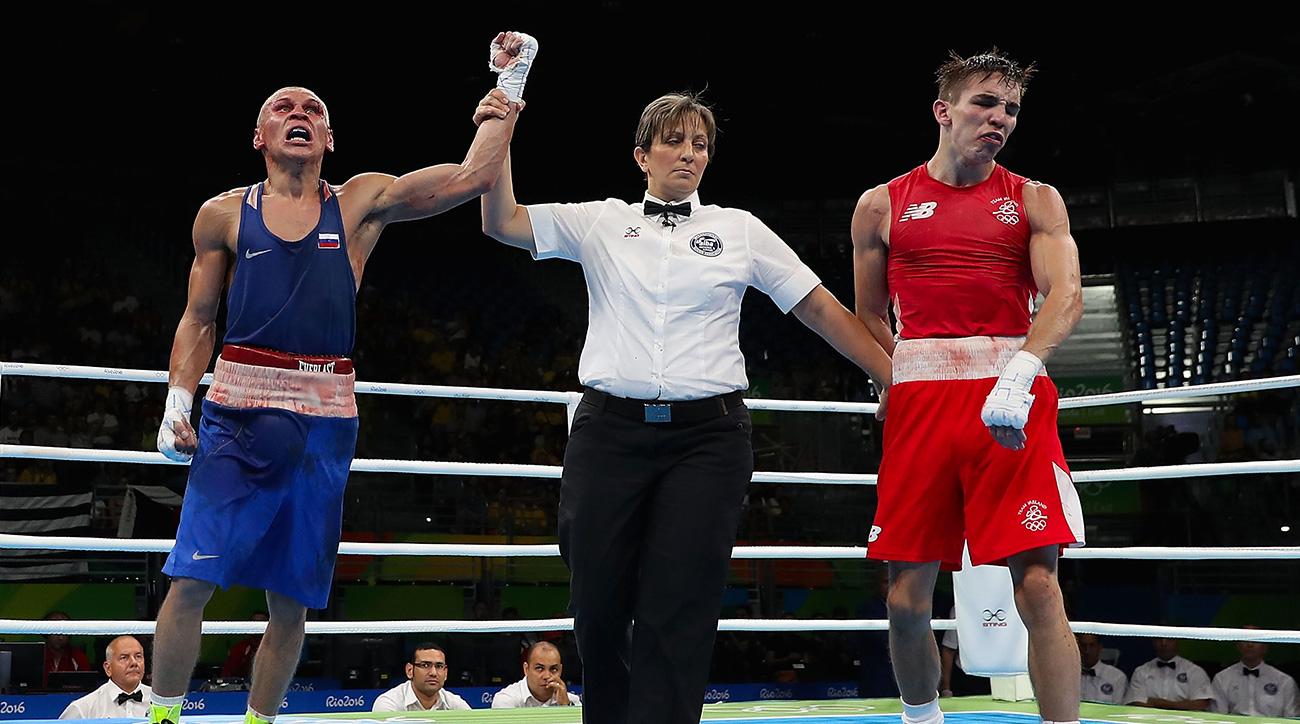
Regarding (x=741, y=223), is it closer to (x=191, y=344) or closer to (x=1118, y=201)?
(x=191, y=344)

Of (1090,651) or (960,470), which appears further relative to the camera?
(1090,651)

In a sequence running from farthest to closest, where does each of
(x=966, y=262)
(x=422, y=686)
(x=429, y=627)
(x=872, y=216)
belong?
(x=422, y=686)
(x=429, y=627)
(x=872, y=216)
(x=966, y=262)

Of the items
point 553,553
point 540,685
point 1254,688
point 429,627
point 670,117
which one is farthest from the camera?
point 1254,688

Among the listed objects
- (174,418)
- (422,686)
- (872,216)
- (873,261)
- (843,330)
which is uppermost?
(872,216)

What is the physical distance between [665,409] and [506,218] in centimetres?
62

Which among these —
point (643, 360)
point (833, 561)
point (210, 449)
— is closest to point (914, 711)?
point (643, 360)

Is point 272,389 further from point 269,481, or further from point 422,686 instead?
point 422,686

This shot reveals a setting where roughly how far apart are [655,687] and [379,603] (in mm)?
7443

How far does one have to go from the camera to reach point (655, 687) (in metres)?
2.56

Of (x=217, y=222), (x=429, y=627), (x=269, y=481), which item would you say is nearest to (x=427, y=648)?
(x=429, y=627)

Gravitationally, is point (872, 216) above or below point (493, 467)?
above

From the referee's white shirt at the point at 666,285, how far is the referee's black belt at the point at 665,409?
2 cm

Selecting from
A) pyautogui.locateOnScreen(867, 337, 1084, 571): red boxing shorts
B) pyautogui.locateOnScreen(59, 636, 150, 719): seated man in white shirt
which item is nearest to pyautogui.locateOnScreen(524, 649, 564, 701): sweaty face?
pyautogui.locateOnScreen(59, 636, 150, 719): seated man in white shirt

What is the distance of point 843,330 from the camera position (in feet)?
9.97
